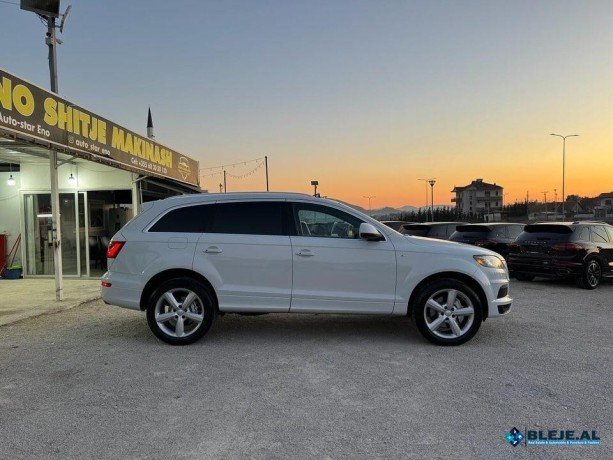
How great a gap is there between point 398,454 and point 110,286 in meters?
4.21

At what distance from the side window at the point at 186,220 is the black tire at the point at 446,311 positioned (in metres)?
2.83

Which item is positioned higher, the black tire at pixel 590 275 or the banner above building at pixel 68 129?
the banner above building at pixel 68 129

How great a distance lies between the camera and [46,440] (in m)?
3.33

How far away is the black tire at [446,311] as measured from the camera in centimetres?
560

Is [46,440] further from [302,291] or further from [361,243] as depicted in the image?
[361,243]

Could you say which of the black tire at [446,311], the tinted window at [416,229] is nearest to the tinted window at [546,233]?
the tinted window at [416,229]

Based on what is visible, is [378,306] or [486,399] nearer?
[486,399]

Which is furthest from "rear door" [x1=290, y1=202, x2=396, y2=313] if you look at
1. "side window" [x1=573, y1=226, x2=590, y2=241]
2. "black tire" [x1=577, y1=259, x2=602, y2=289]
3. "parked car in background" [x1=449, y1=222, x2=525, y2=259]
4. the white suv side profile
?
"parked car in background" [x1=449, y1=222, x2=525, y2=259]

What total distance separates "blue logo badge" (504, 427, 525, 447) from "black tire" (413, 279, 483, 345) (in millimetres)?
2165

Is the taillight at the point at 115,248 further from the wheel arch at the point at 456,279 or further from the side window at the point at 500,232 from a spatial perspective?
the side window at the point at 500,232

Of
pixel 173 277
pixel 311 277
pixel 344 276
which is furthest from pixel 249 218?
pixel 344 276

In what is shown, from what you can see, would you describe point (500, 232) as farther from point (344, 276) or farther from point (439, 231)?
point (344, 276)

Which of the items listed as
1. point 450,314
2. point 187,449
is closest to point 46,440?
point 187,449

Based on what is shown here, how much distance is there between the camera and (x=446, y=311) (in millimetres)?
5613
